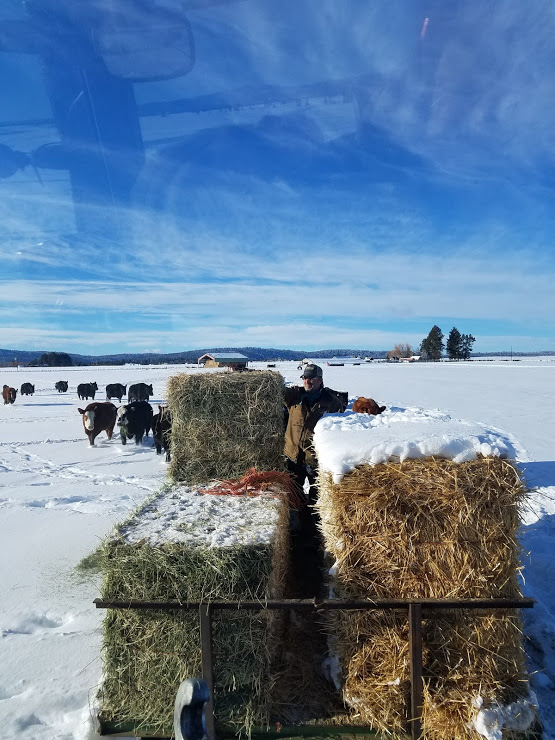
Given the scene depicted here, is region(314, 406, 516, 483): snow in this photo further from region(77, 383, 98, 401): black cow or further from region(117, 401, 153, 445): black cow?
region(77, 383, 98, 401): black cow

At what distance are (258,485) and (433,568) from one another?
1859 mm

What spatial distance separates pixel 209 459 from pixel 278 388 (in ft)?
3.43

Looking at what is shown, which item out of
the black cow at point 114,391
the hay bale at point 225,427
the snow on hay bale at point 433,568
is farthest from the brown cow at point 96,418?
the black cow at point 114,391

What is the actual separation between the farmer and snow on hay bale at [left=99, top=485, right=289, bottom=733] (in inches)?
64.1

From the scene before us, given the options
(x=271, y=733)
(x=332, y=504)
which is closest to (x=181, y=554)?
(x=332, y=504)

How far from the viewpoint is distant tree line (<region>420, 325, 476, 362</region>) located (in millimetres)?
98625

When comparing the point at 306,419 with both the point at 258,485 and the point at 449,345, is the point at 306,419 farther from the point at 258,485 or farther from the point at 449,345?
the point at 449,345

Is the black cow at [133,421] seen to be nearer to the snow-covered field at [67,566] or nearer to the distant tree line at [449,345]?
the snow-covered field at [67,566]

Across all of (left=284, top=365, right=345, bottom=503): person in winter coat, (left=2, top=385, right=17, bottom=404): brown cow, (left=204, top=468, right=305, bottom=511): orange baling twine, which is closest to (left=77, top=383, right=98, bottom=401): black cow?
(left=2, top=385, right=17, bottom=404): brown cow

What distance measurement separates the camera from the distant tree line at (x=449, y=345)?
98.6 m

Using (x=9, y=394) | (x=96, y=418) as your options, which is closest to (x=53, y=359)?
(x=9, y=394)

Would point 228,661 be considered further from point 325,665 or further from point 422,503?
point 422,503

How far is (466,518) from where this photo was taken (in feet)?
8.61

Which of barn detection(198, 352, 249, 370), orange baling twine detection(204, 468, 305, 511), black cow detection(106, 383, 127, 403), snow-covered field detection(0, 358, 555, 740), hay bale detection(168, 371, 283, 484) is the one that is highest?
barn detection(198, 352, 249, 370)
